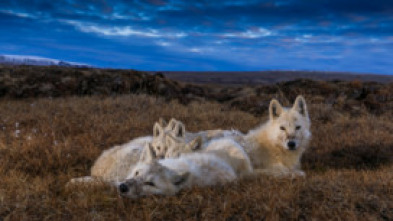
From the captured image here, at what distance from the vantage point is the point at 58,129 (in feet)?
28.2

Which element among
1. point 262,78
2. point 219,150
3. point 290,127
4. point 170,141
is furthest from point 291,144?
point 262,78

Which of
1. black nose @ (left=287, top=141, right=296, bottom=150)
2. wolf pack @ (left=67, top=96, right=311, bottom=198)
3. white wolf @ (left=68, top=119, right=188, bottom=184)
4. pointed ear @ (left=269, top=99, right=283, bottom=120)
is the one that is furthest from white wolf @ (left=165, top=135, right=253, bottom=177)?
pointed ear @ (left=269, top=99, right=283, bottom=120)

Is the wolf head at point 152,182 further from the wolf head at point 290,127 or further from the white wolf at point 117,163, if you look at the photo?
the wolf head at point 290,127

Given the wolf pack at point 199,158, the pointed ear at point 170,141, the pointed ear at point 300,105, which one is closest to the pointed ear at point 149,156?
the wolf pack at point 199,158

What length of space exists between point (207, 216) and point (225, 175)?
4.12 feet

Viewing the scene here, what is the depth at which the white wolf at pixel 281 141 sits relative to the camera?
6.57m

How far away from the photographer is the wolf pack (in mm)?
4332

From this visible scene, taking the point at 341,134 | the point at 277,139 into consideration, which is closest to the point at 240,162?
the point at 277,139

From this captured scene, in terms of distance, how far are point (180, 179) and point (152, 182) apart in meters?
0.40

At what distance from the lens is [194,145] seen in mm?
5980

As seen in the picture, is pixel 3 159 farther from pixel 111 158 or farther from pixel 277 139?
pixel 277 139

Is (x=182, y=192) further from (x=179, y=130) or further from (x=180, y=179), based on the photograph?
(x=179, y=130)

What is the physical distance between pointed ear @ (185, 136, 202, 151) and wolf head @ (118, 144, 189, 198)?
148cm

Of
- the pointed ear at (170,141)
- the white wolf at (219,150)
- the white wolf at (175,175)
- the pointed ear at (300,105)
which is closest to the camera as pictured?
the white wolf at (175,175)
